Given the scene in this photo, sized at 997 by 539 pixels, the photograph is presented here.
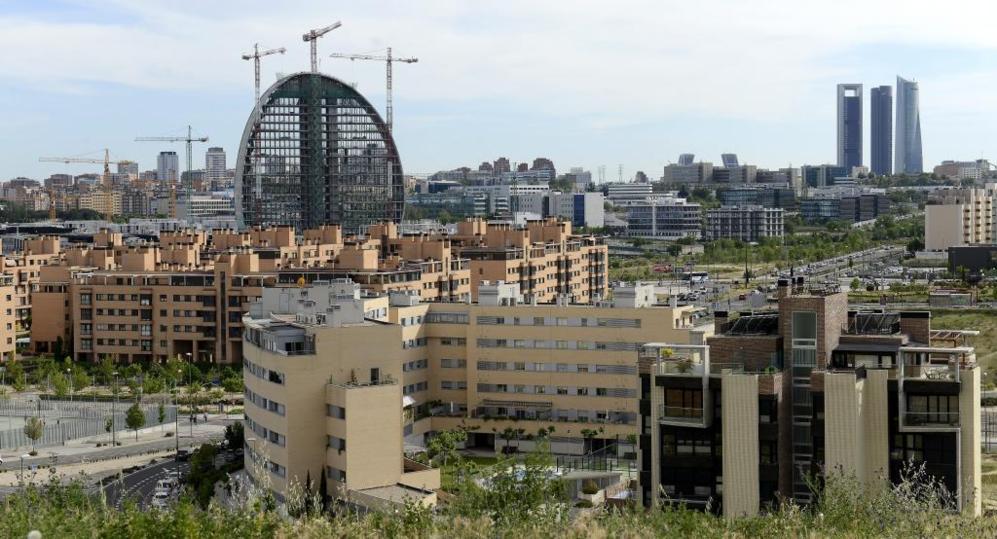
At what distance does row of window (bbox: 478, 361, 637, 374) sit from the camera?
1206 inches

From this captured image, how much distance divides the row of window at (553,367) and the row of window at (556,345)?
0.34 meters

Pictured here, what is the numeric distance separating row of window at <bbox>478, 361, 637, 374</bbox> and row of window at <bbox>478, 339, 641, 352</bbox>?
1.11 feet

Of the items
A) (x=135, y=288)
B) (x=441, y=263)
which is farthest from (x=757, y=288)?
(x=135, y=288)

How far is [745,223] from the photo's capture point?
98.5 meters

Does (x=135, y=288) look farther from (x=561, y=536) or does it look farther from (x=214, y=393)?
(x=561, y=536)

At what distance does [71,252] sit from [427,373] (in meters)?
26.5

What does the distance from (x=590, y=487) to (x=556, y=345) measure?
6.86 m

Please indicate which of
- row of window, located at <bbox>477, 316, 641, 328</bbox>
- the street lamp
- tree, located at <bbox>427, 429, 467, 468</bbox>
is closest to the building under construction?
the street lamp

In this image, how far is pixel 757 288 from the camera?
62.0 meters

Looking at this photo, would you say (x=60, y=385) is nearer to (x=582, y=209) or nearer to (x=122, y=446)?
(x=122, y=446)

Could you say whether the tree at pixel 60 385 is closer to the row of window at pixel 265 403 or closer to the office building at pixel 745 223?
the row of window at pixel 265 403

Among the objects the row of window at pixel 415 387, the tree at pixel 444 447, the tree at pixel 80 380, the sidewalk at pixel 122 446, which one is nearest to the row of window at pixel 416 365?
the row of window at pixel 415 387

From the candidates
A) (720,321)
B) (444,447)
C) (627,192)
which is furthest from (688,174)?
(720,321)

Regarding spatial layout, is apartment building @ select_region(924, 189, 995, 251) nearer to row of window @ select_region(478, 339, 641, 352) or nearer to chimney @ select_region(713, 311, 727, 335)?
row of window @ select_region(478, 339, 641, 352)
